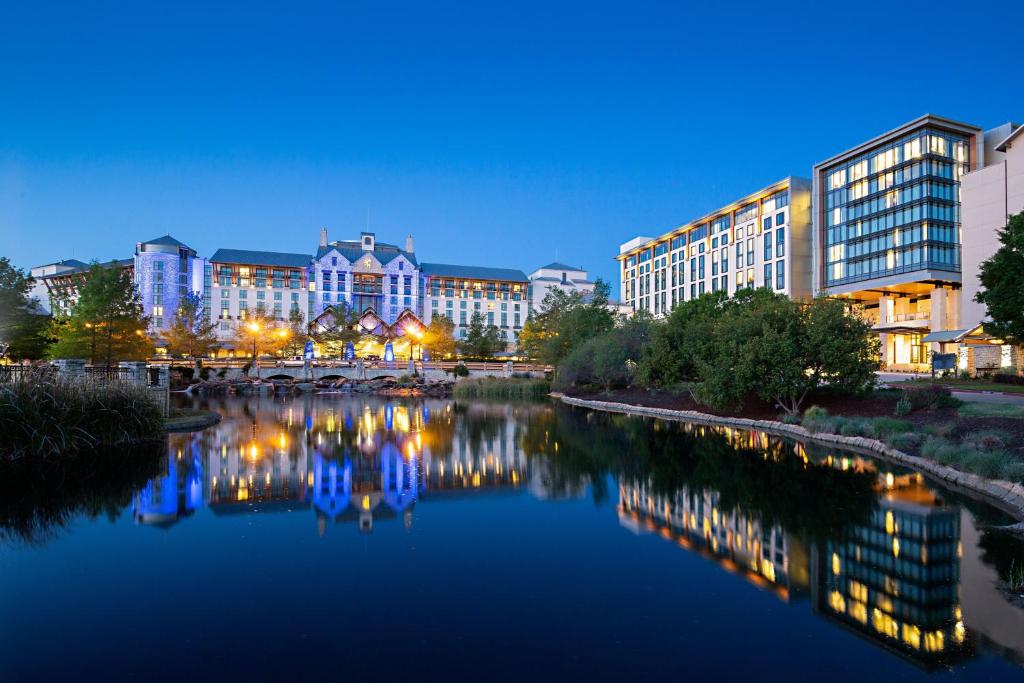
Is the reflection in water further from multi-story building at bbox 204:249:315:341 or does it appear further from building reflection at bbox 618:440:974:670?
multi-story building at bbox 204:249:315:341

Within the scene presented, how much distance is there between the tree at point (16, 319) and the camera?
1123 inches

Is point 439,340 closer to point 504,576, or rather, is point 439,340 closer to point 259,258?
point 259,258

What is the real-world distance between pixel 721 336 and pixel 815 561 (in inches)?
714

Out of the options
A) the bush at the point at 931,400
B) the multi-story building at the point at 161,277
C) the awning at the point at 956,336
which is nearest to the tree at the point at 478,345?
the multi-story building at the point at 161,277

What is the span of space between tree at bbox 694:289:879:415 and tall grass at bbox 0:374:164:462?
65.7 ft

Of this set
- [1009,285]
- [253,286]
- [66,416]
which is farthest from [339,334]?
[1009,285]

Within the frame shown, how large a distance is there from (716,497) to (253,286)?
87.5 metres

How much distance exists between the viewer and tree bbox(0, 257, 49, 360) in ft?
93.6

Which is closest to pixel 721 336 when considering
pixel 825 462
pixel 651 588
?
pixel 825 462

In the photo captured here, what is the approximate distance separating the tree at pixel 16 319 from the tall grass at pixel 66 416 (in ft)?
50.8

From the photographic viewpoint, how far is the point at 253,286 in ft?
290

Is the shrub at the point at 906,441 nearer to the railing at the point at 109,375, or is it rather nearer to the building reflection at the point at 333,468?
the building reflection at the point at 333,468

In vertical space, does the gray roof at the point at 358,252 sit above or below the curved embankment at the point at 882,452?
above

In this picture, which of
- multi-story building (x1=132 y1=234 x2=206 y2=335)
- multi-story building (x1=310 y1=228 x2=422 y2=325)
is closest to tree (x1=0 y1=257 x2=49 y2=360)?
multi-story building (x1=132 y1=234 x2=206 y2=335)
